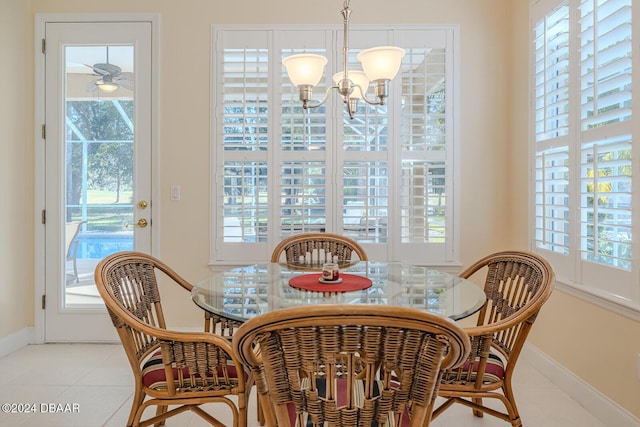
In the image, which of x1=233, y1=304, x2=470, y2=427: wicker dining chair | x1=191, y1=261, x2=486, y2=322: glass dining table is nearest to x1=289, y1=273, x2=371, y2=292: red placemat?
x1=191, y1=261, x2=486, y2=322: glass dining table

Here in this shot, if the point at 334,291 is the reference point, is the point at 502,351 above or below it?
below

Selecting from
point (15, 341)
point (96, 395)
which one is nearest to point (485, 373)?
point (96, 395)

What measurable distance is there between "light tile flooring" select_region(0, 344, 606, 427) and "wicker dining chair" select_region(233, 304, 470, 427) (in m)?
1.30

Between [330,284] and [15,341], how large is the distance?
2.64 m

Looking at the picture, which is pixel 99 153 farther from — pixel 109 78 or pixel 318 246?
pixel 318 246

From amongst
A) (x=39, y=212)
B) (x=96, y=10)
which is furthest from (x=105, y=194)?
(x=96, y=10)

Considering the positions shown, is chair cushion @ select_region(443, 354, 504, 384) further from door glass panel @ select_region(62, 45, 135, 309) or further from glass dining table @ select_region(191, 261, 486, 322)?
door glass panel @ select_region(62, 45, 135, 309)

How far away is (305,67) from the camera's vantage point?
1749 millimetres

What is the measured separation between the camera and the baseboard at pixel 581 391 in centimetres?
200

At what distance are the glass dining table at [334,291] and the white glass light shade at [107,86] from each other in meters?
1.98

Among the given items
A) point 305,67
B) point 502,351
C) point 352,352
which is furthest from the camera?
point 502,351

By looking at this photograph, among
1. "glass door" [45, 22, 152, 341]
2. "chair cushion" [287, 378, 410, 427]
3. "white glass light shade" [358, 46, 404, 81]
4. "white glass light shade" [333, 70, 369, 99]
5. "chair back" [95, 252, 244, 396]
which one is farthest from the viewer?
"glass door" [45, 22, 152, 341]

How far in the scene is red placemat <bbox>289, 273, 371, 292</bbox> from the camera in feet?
5.76

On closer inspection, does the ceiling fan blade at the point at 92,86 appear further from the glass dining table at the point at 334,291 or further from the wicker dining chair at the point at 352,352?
the wicker dining chair at the point at 352,352
